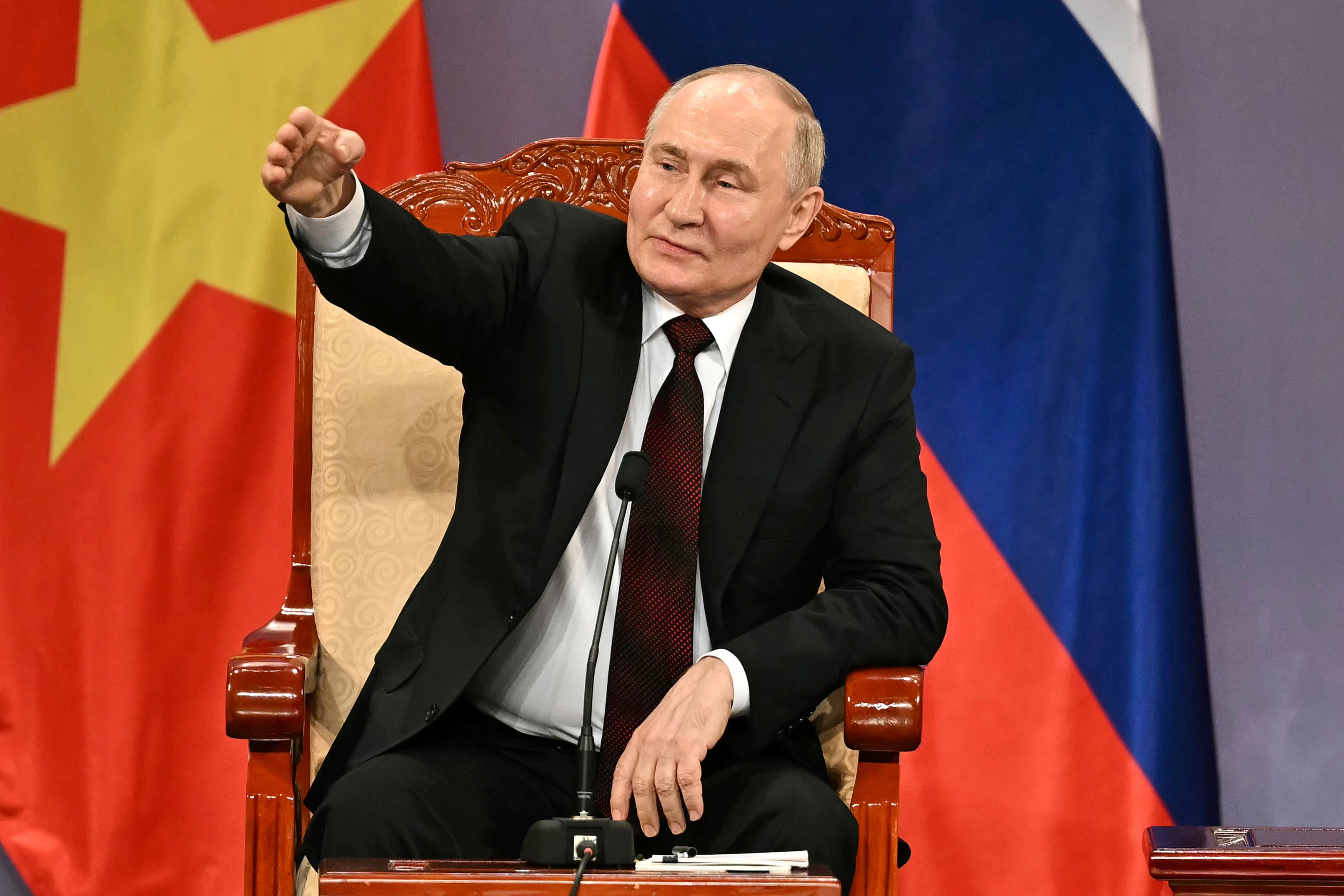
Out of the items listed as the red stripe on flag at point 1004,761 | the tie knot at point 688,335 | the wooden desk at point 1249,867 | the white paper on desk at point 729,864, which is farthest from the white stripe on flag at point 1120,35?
the white paper on desk at point 729,864

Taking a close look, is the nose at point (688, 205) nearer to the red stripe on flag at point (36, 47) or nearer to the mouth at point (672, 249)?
the mouth at point (672, 249)

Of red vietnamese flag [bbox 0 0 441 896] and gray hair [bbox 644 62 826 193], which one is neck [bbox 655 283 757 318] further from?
red vietnamese flag [bbox 0 0 441 896]

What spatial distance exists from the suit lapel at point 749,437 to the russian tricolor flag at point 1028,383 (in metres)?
0.78

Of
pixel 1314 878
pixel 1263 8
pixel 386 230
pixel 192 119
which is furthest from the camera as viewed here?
pixel 1263 8

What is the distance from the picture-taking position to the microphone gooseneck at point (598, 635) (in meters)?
1.36

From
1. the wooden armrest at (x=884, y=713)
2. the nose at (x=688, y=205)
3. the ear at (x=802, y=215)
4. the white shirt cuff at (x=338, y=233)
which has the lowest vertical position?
the wooden armrest at (x=884, y=713)

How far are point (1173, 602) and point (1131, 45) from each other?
102 cm

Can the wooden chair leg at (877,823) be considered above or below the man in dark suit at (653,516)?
below

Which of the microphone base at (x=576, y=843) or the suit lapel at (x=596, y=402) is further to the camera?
the suit lapel at (x=596, y=402)

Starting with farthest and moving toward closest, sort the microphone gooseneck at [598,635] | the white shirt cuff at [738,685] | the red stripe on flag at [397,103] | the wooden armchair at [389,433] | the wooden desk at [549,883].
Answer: the red stripe on flag at [397,103], the wooden armchair at [389,433], the white shirt cuff at [738,685], the microphone gooseneck at [598,635], the wooden desk at [549,883]

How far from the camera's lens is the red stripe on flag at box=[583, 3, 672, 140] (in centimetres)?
257

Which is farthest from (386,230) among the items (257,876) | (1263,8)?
(1263,8)

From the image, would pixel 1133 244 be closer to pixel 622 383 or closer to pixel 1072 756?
pixel 1072 756

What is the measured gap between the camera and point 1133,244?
257cm
